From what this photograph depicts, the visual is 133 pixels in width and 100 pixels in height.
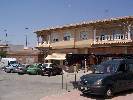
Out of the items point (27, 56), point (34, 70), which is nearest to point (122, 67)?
point (34, 70)

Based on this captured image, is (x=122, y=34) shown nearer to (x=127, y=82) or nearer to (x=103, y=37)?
(x=103, y=37)

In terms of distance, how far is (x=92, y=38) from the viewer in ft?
145

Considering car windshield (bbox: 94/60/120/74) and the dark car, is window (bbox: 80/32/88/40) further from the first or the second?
car windshield (bbox: 94/60/120/74)

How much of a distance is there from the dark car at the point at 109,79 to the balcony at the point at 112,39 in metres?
22.0

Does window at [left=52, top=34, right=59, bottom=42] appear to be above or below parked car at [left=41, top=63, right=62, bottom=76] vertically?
above

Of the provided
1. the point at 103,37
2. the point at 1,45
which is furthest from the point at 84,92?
the point at 1,45

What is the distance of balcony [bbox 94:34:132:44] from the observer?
3959 centimetres

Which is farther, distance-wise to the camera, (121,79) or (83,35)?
(83,35)

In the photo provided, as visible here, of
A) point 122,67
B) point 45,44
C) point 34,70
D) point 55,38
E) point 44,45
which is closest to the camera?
point 122,67

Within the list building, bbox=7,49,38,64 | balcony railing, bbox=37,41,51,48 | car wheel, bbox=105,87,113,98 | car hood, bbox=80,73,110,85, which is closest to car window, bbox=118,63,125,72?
car hood, bbox=80,73,110,85

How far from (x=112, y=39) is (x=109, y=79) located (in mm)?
25875

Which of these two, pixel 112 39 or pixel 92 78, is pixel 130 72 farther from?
pixel 112 39

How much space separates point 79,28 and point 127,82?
30.1m

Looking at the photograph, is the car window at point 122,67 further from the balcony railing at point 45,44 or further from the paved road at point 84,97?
the balcony railing at point 45,44
